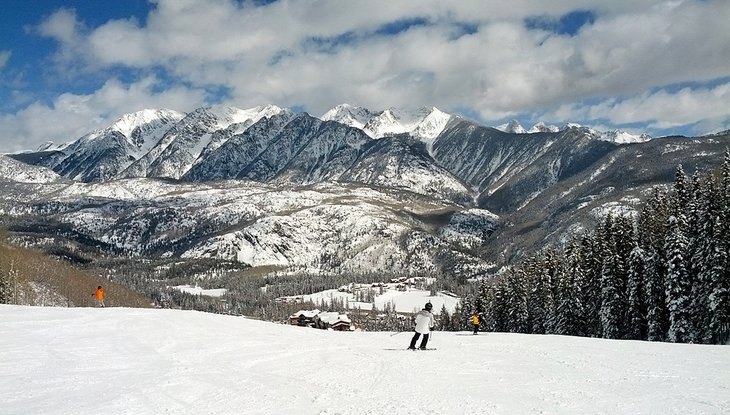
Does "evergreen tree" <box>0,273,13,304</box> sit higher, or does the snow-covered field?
"evergreen tree" <box>0,273,13,304</box>

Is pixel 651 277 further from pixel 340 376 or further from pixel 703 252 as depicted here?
pixel 340 376

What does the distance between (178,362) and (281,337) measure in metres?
9.93

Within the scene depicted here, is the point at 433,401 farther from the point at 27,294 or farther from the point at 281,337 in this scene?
the point at 27,294

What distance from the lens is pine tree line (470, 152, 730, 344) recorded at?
39.9 metres

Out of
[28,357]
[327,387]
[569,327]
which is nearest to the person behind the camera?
[327,387]

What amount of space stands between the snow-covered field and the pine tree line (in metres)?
21.6

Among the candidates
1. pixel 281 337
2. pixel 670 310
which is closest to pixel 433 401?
pixel 281 337

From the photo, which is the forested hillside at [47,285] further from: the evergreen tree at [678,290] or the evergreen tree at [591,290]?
the evergreen tree at [678,290]

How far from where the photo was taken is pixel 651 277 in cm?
4656

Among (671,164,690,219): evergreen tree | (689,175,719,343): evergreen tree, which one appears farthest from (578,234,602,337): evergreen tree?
(689,175,719,343): evergreen tree

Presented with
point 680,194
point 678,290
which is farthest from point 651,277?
point 680,194

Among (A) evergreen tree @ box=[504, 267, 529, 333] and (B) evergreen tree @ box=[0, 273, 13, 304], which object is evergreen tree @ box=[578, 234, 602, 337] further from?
(B) evergreen tree @ box=[0, 273, 13, 304]

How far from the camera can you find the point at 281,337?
1100 inches

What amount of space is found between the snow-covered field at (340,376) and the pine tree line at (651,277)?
21639 mm
